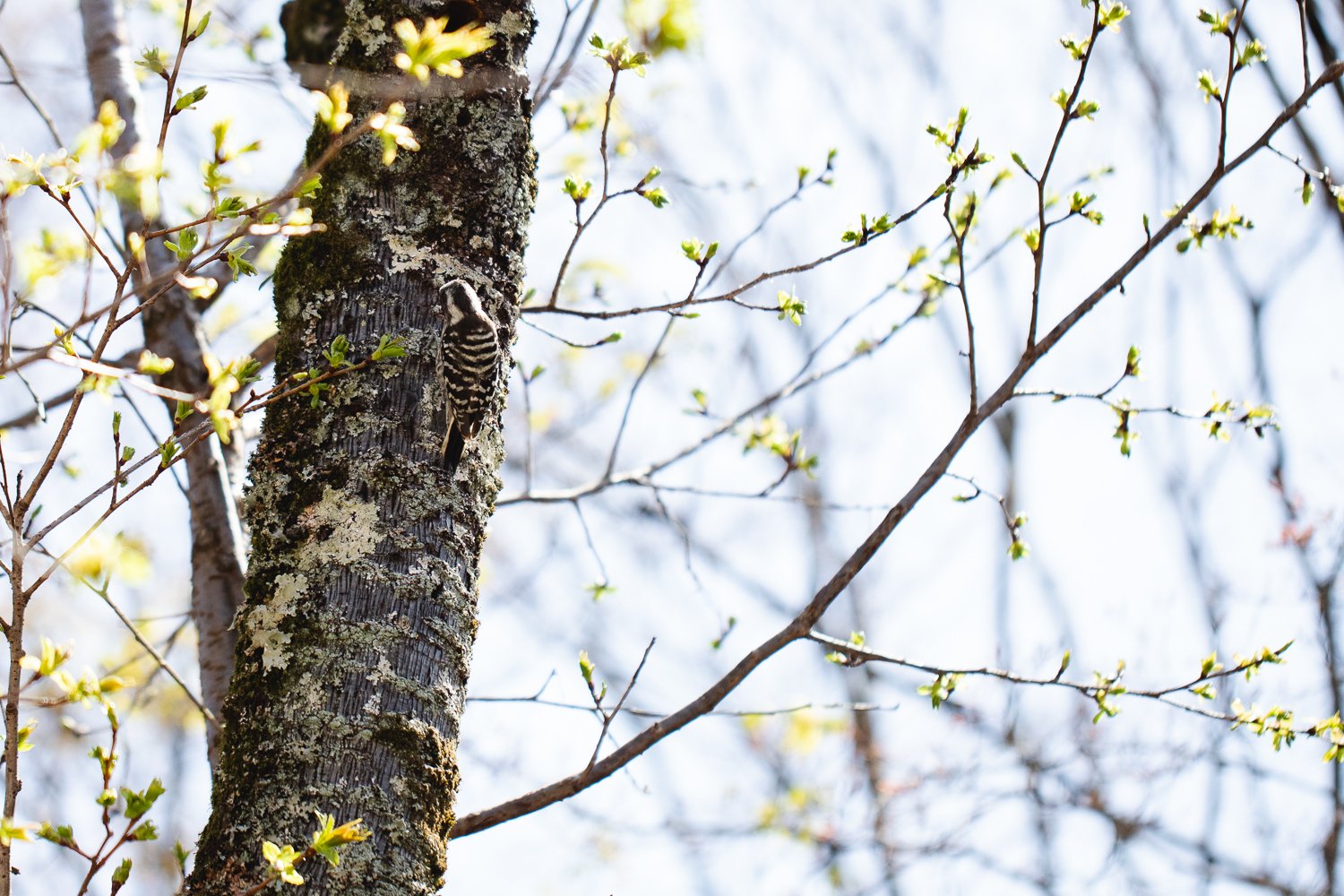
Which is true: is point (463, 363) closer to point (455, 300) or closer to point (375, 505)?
point (455, 300)

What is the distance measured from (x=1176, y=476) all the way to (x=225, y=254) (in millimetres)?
8223

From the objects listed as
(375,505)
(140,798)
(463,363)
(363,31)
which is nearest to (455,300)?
(463,363)

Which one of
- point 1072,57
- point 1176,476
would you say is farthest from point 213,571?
point 1176,476

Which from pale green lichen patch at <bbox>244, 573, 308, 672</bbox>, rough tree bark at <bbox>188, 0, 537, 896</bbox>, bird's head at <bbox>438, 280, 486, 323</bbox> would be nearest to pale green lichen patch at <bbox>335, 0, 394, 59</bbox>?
rough tree bark at <bbox>188, 0, 537, 896</bbox>

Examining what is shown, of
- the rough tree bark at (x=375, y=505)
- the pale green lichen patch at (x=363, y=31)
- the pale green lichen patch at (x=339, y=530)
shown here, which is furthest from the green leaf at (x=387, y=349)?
the pale green lichen patch at (x=363, y=31)

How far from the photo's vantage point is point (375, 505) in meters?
1.89

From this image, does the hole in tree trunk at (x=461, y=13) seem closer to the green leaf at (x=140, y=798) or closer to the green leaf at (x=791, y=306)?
the green leaf at (x=791, y=306)

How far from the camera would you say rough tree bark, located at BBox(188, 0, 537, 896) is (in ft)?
5.57

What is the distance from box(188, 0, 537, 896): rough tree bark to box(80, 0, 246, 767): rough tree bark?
0.57 metres

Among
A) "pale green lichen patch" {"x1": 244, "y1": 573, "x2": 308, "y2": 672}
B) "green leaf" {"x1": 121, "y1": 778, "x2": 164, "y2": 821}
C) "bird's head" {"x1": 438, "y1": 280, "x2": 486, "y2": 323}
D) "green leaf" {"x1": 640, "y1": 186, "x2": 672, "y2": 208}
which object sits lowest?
"green leaf" {"x1": 121, "y1": 778, "x2": 164, "y2": 821}

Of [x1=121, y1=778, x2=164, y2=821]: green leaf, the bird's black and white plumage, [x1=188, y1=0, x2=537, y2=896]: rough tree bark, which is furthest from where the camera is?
the bird's black and white plumage

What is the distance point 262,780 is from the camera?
169cm

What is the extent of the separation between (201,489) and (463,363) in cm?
112

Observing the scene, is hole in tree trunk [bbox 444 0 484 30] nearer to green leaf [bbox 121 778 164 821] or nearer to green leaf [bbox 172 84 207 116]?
green leaf [bbox 172 84 207 116]
